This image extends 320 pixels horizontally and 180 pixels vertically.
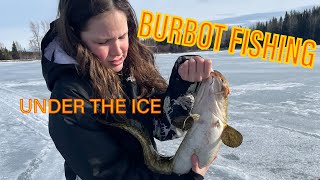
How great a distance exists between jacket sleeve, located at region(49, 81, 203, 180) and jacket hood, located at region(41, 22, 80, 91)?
1.7 inches

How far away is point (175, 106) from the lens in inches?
63.6

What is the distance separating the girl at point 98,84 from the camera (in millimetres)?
1295

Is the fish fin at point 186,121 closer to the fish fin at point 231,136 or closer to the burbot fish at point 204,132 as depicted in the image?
the burbot fish at point 204,132

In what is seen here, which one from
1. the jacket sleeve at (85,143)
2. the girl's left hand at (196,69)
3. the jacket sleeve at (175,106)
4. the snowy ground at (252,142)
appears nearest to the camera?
the jacket sleeve at (85,143)

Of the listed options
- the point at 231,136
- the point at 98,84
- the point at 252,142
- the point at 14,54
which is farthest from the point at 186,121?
the point at 14,54

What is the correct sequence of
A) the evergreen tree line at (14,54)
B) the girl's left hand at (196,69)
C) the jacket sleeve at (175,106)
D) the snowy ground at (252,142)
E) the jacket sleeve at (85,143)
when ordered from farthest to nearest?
the evergreen tree line at (14,54), the snowy ground at (252,142), the jacket sleeve at (175,106), the girl's left hand at (196,69), the jacket sleeve at (85,143)

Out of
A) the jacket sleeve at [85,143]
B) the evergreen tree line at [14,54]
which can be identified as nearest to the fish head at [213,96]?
the jacket sleeve at [85,143]

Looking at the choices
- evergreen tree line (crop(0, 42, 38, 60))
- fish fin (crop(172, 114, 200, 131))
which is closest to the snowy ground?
fish fin (crop(172, 114, 200, 131))

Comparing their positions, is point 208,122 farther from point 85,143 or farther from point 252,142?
point 252,142

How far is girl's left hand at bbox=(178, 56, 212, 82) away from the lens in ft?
4.51

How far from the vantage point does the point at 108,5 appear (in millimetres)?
1485

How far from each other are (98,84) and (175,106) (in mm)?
383

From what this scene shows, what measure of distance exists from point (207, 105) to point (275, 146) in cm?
256

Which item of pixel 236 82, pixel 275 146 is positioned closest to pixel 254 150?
pixel 275 146
